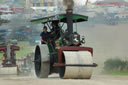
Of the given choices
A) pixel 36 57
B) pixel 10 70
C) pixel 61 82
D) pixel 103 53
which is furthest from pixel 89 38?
pixel 61 82

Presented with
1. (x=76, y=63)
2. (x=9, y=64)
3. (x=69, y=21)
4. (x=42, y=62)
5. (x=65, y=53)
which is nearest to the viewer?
(x=76, y=63)

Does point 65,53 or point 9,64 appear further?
point 9,64

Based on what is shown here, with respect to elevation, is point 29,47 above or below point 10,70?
below

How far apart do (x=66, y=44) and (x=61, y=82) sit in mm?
3129

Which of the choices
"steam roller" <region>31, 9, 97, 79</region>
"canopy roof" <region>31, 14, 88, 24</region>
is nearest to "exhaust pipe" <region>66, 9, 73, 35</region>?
"steam roller" <region>31, 9, 97, 79</region>

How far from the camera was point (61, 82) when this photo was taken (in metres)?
15.6

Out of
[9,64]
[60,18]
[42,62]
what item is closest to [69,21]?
[60,18]

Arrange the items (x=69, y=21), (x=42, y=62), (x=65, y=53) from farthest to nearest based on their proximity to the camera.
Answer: (x=42, y=62) < (x=69, y=21) < (x=65, y=53)

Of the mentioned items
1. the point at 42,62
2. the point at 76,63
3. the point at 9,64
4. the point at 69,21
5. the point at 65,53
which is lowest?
the point at 9,64

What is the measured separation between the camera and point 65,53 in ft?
57.6

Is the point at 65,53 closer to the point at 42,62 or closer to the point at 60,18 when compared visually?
the point at 60,18

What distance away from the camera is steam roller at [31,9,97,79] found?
17.4 m

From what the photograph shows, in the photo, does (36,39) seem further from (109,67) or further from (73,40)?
(73,40)

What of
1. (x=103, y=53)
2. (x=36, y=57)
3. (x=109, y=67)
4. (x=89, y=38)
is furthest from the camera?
(x=89, y=38)
